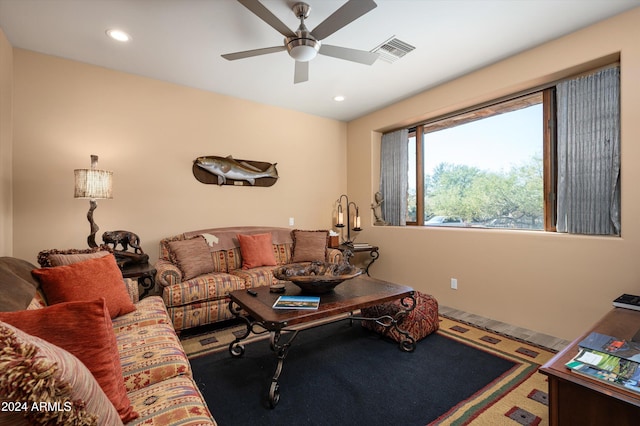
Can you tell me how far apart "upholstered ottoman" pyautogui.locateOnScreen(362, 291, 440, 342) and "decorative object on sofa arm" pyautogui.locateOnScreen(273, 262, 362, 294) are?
577 millimetres

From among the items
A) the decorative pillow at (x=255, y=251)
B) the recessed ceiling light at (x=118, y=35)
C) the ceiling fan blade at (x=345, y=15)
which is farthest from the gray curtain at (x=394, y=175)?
the recessed ceiling light at (x=118, y=35)

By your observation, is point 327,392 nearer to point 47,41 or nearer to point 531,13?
point 531,13

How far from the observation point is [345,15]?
6.42 feet

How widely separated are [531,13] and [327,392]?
323 centimetres

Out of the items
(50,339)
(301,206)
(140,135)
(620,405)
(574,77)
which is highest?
(574,77)

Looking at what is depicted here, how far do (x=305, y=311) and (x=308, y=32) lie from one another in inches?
78.2

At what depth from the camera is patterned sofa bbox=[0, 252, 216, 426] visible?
576 mm

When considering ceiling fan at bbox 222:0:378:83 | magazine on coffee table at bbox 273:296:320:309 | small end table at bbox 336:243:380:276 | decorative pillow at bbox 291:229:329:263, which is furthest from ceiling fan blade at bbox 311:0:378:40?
small end table at bbox 336:243:380:276

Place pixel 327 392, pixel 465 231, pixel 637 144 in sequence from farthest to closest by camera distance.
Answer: pixel 465 231
pixel 637 144
pixel 327 392

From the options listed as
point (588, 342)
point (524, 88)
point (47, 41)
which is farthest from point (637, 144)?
point (47, 41)

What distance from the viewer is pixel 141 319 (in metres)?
1.98

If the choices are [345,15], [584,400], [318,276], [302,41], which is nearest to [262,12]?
[302,41]

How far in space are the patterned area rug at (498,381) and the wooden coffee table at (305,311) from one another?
463 mm

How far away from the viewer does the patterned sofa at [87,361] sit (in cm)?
58
